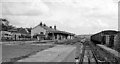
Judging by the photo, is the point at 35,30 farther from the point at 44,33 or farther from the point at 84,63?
the point at 84,63

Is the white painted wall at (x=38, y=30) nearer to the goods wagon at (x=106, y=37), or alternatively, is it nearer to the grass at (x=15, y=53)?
the goods wagon at (x=106, y=37)

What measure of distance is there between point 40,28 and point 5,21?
148 feet

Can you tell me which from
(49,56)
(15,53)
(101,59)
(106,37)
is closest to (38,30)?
(15,53)

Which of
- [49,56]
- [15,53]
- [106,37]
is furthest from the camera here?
[106,37]

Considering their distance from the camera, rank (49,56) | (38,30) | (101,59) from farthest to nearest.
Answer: (38,30) < (49,56) < (101,59)

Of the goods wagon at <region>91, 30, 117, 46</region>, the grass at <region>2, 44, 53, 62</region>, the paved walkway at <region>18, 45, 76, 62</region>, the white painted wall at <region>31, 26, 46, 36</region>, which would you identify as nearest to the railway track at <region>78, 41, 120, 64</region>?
the goods wagon at <region>91, 30, 117, 46</region>

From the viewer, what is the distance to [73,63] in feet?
37.6

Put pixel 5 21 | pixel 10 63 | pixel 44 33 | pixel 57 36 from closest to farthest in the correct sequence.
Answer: pixel 10 63 → pixel 44 33 → pixel 57 36 → pixel 5 21

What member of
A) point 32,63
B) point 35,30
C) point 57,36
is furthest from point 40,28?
point 32,63

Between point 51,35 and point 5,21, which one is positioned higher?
point 5,21

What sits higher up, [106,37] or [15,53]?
[106,37]

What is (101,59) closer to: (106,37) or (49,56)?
(49,56)

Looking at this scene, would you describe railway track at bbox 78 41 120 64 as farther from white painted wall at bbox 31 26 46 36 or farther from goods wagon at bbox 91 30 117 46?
white painted wall at bbox 31 26 46 36

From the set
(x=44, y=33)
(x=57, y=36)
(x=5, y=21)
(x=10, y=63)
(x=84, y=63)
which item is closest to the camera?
(x=10, y=63)
